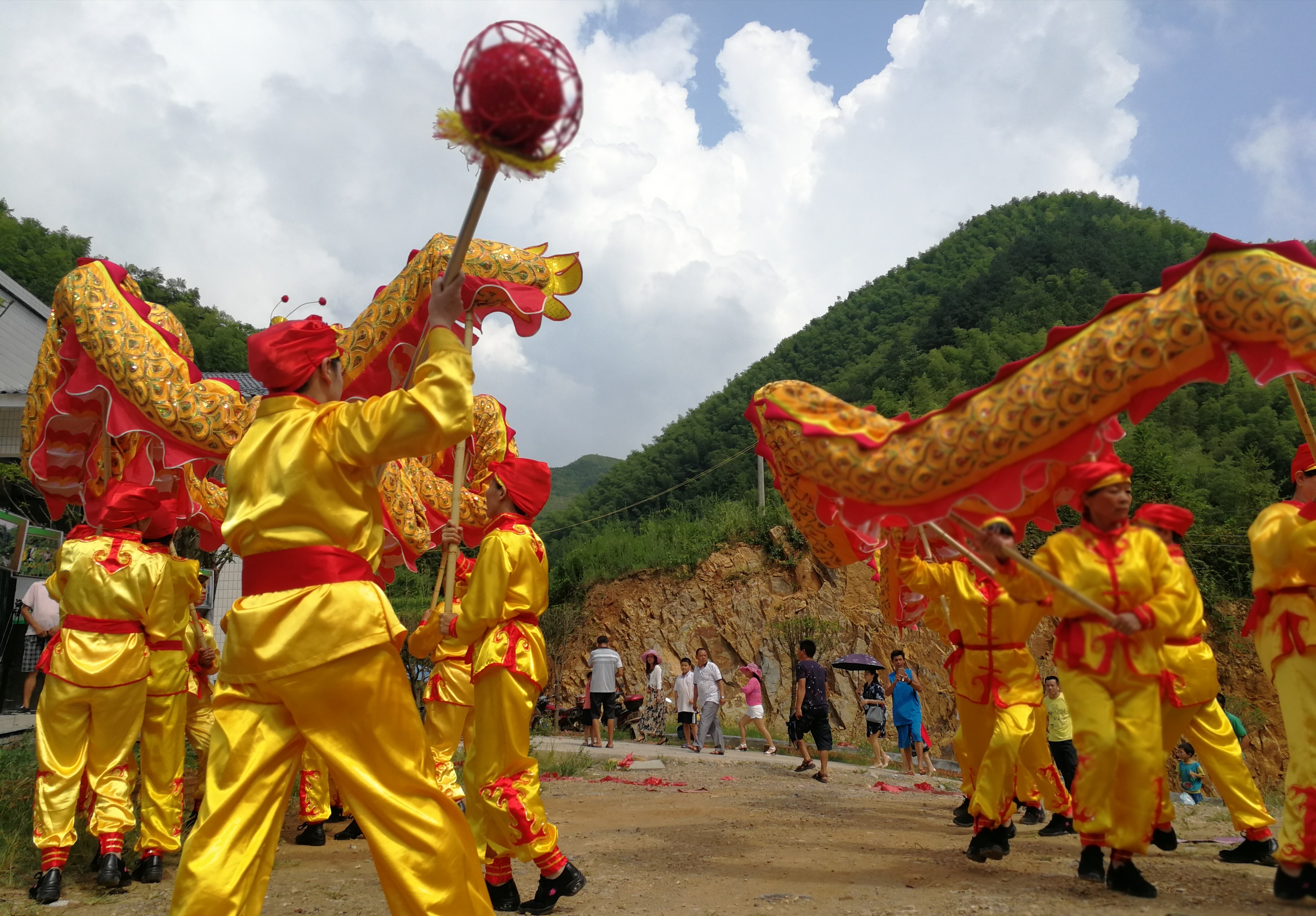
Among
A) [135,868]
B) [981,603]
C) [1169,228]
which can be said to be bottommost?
[135,868]

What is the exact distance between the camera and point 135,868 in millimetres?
5480

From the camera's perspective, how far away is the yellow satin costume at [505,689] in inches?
176

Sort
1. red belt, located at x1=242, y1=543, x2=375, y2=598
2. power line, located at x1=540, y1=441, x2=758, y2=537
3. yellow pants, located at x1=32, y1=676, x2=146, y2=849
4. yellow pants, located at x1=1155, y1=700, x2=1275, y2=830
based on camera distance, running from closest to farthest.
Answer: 1. red belt, located at x1=242, y1=543, x2=375, y2=598
2. yellow pants, located at x1=32, y1=676, x2=146, y2=849
3. yellow pants, located at x1=1155, y1=700, x2=1275, y2=830
4. power line, located at x1=540, y1=441, x2=758, y2=537

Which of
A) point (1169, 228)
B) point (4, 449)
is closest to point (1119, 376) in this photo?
point (4, 449)

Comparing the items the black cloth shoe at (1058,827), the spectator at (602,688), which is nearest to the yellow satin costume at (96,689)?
the black cloth shoe at (1058,827)

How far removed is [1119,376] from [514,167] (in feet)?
8.80

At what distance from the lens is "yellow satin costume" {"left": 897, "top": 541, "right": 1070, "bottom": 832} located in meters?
6.04

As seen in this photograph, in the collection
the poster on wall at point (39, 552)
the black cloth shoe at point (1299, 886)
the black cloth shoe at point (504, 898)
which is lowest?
the black cloth shoe at point (504, 898)

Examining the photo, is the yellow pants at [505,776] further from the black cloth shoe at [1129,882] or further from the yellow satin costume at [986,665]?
the yellow satin costume at [986,665]

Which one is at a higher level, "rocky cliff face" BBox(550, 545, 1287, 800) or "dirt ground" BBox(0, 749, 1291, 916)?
"rocky cliff face" BBox(550, 545, 1287, 800)

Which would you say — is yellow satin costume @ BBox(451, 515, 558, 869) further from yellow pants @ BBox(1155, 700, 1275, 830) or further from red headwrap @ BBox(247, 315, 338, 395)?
yellow pants @ BBox(1155, 700, 1275, 830)

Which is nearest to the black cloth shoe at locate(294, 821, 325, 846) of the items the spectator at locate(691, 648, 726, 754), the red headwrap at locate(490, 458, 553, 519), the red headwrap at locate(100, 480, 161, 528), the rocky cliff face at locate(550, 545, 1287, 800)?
the red headwrap at locate(100, 480, 161, 528)

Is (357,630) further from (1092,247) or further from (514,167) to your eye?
(1092,247)

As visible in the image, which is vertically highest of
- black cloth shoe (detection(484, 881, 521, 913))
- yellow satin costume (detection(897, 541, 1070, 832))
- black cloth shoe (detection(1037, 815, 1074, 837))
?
yellow satin costume (detection(897, 541, 1070, 832))
